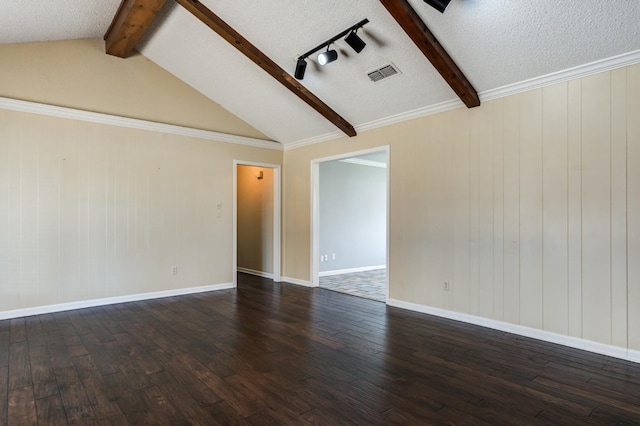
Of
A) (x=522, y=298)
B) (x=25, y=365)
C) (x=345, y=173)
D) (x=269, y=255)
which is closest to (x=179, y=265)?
(x=269, y=255)

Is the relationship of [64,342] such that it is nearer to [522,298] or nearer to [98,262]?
[98,262]

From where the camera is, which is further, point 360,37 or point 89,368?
point 360,37

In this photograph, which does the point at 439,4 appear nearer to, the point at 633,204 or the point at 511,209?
the point at 511,209

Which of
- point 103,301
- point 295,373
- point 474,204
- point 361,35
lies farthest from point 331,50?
point 103,301

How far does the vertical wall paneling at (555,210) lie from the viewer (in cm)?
342

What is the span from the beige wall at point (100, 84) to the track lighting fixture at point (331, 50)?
225 cm

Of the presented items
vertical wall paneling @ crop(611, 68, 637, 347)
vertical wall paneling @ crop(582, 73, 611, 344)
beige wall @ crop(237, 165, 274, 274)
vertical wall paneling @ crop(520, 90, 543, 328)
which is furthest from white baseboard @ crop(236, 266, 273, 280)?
vertical wall paneling @ crop(611, 68, 637, 347)

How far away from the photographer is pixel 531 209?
11.9 feet

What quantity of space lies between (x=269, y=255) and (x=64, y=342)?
12.6 ft

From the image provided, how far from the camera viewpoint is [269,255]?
6.97 m

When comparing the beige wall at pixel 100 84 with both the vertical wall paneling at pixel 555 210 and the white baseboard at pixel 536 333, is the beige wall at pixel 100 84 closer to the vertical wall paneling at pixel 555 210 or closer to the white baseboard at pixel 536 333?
the white baseboard at pixel 536 333

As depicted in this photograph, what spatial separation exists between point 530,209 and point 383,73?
7.04ft

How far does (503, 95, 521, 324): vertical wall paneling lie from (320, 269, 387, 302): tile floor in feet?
5.96

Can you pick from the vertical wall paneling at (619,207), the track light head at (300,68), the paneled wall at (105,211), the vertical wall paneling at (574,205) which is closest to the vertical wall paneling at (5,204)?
the paneled wall at (105,211)
